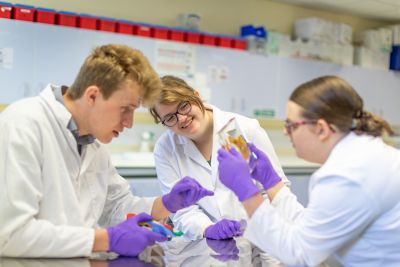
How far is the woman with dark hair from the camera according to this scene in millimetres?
1142

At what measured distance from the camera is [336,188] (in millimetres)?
1149

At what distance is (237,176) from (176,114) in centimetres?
63

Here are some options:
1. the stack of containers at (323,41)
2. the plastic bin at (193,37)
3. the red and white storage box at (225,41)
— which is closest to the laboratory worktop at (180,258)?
the plastic bin at (193,37)

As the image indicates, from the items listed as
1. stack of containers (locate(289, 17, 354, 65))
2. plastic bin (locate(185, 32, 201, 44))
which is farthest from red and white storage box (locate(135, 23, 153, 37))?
stack of containers (locate(289, 17, 354, 65))

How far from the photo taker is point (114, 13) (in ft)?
13.5

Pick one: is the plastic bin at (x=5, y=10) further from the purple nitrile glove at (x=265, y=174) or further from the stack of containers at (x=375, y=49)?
the stack of containers at (x=375, y=49)

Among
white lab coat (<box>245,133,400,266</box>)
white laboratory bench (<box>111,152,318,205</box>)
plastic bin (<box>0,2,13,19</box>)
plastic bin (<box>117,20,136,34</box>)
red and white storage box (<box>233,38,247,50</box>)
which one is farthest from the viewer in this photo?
red and white storage box (<box>233,38,247,50</box>)

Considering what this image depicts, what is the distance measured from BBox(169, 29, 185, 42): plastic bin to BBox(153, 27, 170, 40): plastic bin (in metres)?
0.04

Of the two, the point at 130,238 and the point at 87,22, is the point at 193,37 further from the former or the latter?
the point at 130,238

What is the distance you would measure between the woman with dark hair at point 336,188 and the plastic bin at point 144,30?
2.74 m

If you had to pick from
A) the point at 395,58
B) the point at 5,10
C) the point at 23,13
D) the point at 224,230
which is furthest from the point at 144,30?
the point at 395,58

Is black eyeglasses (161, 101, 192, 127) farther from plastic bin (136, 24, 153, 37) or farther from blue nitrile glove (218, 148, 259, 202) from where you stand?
plastic bin (136, 24, 153, 37)

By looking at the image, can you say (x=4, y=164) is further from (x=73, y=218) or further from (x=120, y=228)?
(x=120, y=228)

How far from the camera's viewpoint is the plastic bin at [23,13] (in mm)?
3371
